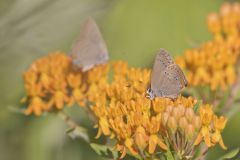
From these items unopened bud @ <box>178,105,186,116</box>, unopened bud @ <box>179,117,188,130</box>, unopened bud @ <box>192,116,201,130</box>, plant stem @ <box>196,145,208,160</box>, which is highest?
unopened bud @ <box>178,105,186,116</box>

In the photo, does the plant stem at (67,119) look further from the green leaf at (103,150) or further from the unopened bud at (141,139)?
the unopened bud at (141,139)

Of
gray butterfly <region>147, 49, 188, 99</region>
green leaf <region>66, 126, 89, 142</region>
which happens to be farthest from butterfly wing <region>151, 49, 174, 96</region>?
green leaf <region>66, 126, 89, 142</region>

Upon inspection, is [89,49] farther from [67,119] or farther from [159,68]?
[159,68]

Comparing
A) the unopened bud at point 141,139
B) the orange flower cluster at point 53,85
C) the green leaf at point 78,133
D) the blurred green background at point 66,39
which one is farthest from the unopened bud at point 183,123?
the blurred green background at point 66,39

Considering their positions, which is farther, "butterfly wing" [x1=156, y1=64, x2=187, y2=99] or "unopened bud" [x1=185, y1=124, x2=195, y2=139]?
"butterfly wing" [x1=156, y1=64, x2=187, y2=99]

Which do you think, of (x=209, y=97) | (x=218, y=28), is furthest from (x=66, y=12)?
(x=209, y=97)

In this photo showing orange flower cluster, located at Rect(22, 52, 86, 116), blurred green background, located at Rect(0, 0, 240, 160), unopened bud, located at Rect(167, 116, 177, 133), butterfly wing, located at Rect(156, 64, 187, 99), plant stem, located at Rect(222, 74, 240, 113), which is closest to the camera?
unopened bud, located at Rect(167, 116, 177, 133)

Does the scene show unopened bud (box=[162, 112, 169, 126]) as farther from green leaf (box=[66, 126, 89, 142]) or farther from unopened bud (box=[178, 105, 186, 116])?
green leaf (box=[66, 126, 89, 142])
